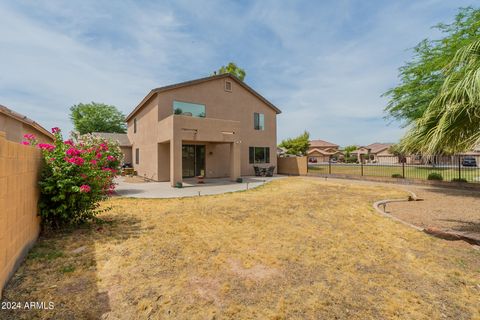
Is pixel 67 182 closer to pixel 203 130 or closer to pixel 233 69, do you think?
pixel 203 130

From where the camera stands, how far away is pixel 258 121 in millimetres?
21969

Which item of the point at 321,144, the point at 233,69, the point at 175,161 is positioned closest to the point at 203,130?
the point at 175,161

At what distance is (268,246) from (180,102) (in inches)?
585

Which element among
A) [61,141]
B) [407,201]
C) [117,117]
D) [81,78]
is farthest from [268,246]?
[117,117]

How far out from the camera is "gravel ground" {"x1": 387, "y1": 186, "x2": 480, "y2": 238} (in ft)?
21.0

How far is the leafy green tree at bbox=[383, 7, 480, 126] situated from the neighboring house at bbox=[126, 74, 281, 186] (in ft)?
33.4

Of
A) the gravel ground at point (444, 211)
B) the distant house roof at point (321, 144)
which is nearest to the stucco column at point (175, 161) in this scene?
the gravel ground at point (444, 211)

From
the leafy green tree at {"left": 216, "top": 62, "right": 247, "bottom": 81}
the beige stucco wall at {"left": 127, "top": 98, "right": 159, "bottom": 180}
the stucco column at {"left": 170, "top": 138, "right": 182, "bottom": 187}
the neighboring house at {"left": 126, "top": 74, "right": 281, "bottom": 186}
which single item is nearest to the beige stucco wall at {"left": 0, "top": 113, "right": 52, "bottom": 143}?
the stucco column at {"left": 170, "top": 138, "right": 182, "bottom": 187}

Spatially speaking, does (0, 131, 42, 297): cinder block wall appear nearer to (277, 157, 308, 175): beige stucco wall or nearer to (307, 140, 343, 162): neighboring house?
(277, 157, 308, 175): beige stucco wall

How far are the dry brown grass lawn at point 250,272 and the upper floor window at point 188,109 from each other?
1206cm

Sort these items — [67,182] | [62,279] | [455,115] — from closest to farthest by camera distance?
[62,279]
[455,115]
[67,182]

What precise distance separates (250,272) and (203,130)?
1236 centimetres

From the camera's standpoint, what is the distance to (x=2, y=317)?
2627mm

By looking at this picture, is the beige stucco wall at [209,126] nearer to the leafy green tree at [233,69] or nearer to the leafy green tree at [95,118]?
the leafy green tree at [233,69]
